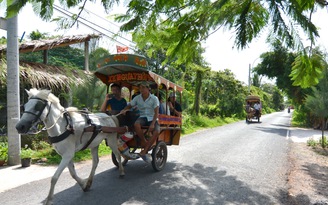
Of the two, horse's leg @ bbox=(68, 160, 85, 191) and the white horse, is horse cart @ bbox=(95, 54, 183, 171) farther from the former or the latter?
horse's leg @ bbox=(68, 160, 85, 191)

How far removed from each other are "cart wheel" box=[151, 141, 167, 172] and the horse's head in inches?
112

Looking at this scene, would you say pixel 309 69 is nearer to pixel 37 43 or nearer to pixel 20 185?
pixel 20 185

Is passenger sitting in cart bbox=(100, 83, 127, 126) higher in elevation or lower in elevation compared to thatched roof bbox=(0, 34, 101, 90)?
lower

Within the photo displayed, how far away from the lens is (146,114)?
638cm

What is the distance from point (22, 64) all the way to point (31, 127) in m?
7.30

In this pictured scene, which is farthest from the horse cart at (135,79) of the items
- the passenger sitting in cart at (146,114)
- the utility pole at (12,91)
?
the utility pole at (12,91)

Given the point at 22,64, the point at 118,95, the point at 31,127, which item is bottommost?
the point at 31,127

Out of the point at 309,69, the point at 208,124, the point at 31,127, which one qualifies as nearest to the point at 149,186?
the point at 31,127

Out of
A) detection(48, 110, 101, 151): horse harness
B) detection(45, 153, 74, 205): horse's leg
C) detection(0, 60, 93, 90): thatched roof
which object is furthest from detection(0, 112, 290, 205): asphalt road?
detection(0, 60, 93, 90): thatched roof

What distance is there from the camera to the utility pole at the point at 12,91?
7.36m

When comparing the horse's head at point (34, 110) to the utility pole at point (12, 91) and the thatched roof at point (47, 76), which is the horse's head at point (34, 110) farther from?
the thatched roof at point (47, 76)

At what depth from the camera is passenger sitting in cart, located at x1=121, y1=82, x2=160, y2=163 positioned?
6.14 m

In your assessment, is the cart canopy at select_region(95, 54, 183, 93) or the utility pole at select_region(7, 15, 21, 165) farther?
the utility pole at select_region(7, 15, 21, 165)

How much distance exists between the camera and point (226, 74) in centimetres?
3322
